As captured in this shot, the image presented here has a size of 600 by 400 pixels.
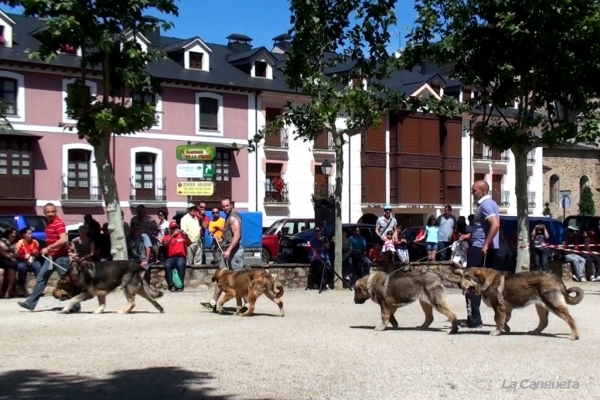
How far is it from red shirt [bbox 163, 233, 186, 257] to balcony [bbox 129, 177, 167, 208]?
2238 centimetres

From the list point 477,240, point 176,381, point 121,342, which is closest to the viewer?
point 176,381

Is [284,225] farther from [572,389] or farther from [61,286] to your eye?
[572,389]

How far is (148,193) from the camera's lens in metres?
41.7

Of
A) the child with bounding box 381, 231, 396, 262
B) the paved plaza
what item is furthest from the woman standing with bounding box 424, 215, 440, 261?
the paved plaza

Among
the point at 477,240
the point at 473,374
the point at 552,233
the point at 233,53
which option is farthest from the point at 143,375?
the point at 233,53

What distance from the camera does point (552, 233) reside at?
94.6 feet

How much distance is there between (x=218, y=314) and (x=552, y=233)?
56.8ft

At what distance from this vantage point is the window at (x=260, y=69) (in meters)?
45.6

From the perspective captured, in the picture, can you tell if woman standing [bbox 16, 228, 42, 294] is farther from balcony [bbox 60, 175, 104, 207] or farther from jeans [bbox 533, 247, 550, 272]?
balcony [bbox 60, 175, 104, 207]

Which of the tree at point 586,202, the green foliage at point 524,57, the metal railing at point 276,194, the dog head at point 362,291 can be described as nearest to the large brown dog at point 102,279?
the dog head at point 362,291

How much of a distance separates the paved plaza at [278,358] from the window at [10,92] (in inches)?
988

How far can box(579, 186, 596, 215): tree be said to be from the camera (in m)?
61.4

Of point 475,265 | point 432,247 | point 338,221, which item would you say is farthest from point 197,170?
point 475,265

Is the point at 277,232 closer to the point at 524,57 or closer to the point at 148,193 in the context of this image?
the point at 148,193
